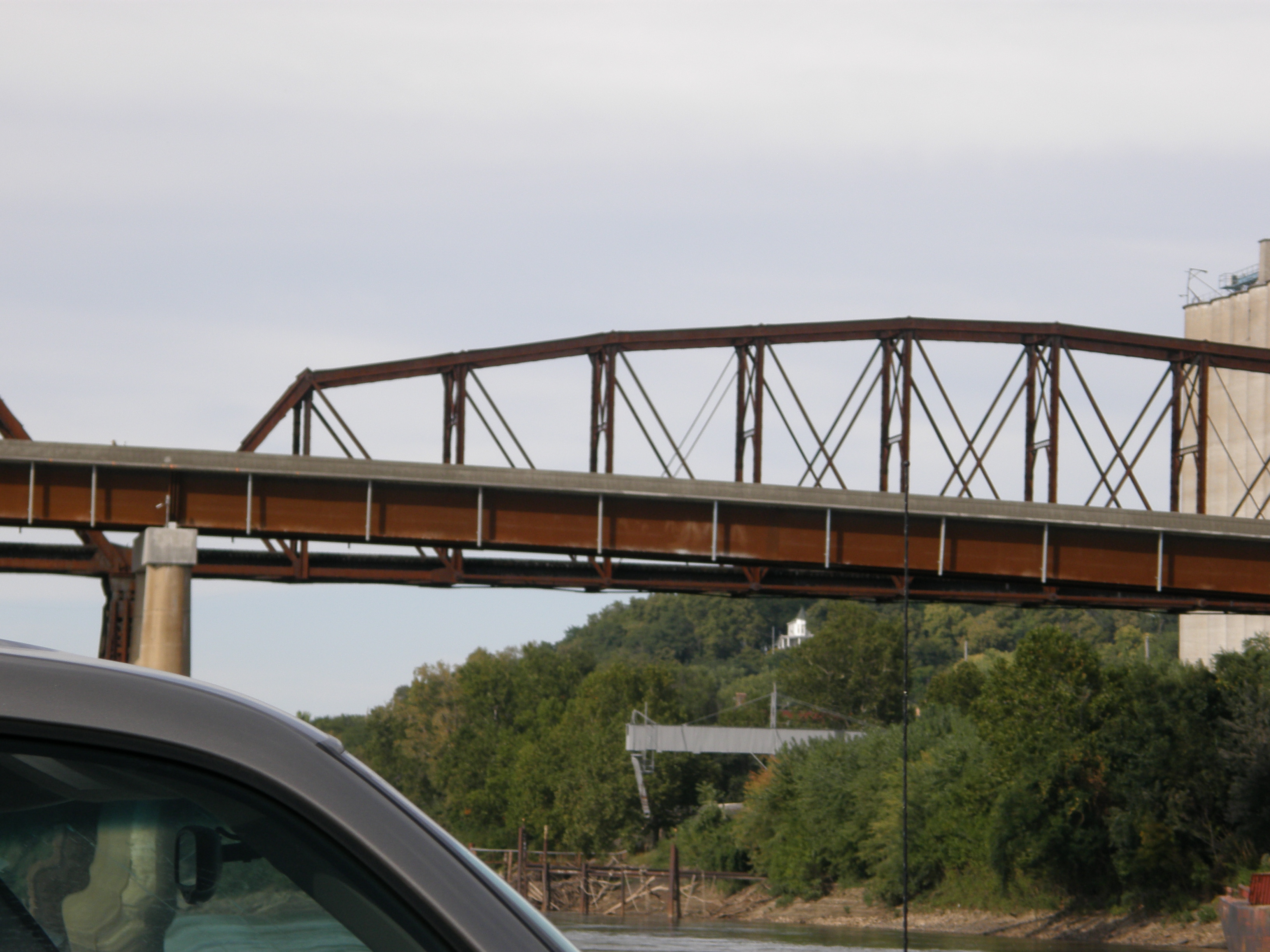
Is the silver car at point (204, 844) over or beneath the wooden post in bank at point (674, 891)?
over

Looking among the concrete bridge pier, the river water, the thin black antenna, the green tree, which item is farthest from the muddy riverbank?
the green tree

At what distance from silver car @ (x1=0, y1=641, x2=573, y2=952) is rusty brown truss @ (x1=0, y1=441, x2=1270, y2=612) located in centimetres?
4219

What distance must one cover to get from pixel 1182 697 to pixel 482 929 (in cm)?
5750

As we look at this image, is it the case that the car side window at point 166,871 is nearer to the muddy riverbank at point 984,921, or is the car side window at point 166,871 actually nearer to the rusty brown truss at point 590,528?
the rusty brown truss at point 590,528

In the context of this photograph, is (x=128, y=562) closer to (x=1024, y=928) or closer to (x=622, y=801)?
(x=1024, y=928)

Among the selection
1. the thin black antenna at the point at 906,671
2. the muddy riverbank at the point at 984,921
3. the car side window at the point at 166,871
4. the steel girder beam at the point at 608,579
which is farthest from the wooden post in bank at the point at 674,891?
the car side window at the point at 166,871

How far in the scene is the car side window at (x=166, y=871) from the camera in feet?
6.13

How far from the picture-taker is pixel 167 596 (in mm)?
41875

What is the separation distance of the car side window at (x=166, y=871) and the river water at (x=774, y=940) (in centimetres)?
3672

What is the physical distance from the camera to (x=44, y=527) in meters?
43.9

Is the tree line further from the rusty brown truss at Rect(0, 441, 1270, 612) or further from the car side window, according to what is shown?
the car side window

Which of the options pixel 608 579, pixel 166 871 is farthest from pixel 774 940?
pixel 166 871

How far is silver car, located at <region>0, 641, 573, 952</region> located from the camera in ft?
6.10

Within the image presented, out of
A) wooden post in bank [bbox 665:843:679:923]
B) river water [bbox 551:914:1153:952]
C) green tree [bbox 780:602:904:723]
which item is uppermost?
→ green tree [bbox 780:602:904:723]
